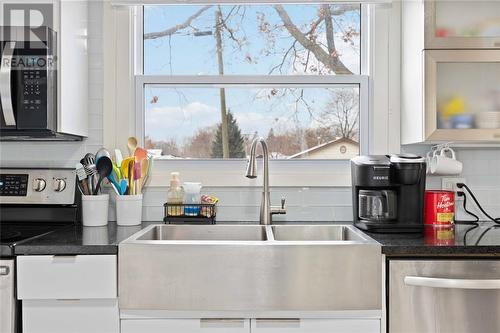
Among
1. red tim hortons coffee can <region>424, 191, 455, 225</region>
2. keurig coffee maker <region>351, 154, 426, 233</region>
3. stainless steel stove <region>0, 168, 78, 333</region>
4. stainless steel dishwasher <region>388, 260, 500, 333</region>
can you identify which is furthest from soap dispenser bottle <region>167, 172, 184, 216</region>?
red tim hortons coffee can <region>424, 191, 455, 225</region>

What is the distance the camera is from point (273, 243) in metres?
1.53

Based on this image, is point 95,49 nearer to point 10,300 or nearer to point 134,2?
point 134,2

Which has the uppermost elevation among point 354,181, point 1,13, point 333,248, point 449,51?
point 1,13

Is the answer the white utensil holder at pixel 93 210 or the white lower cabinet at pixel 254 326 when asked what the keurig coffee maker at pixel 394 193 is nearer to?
the white lower cabinet at pixel 254 326

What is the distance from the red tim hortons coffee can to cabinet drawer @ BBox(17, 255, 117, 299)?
1360 mm

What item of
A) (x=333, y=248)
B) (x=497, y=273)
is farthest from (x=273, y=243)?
(x=497, y=273)

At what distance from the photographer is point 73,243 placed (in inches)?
61.9

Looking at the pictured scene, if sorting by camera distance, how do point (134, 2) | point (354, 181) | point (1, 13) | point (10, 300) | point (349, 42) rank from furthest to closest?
1. point (349, 42)
2. point (134, 2)
3. point (354, 181)
4. point (1, 13)
5. point (10, 300)

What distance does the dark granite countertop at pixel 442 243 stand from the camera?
1.52 m

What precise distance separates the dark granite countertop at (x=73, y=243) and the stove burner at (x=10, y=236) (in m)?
0.07

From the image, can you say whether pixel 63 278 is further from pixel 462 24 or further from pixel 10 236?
pixel 462 24

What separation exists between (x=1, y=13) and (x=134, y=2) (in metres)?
0.60

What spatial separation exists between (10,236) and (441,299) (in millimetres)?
1548

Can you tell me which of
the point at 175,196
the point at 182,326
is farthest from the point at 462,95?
the point at 182,326
